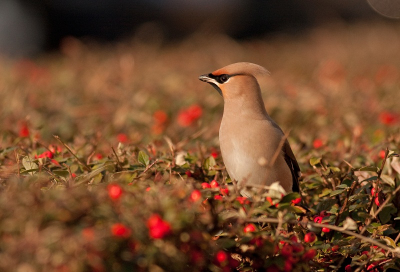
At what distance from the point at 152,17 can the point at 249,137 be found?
11900mm

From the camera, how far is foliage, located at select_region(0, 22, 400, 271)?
219 centimetres

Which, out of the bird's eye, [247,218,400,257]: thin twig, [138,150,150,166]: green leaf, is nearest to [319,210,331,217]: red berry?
[247,218,400,257]: thin twig

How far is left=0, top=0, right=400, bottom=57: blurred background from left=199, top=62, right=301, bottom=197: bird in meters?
9.64

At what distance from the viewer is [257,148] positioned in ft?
11.4

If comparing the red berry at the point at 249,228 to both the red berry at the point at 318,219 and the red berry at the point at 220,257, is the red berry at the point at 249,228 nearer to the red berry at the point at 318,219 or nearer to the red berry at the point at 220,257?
the red berry at the point at 220,257

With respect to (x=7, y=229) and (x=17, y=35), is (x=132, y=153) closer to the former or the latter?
(x=7, y=229)

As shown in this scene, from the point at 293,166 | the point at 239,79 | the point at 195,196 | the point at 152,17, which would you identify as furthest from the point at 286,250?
the point at 152,17

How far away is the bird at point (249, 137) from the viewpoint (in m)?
3.46

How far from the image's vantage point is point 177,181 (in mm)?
2910

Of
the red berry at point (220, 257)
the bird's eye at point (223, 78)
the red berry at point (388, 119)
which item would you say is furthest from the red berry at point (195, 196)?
the red berry at point (388, 119)

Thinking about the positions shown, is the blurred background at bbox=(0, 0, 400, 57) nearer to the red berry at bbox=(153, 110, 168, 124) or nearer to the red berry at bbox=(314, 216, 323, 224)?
the red berry at bbox=(153, 110, 168, 124)

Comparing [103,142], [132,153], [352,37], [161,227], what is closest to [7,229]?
[161,227]

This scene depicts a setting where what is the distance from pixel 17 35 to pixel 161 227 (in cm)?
1267

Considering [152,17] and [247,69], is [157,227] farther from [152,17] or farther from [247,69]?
[152,17]
